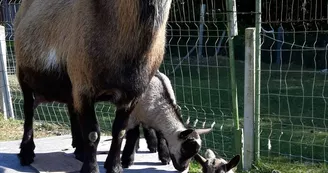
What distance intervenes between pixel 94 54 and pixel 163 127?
67.9 inches

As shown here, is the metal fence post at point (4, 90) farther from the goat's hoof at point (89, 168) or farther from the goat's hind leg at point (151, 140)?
the goat's hoof at point (89, 168)

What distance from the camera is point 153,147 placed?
6.74 m

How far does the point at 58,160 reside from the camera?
614 cm

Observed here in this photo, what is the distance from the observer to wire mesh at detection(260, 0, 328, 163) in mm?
6770

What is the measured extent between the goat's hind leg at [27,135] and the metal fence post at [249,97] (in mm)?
2281

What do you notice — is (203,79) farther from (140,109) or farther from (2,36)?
(140,109)

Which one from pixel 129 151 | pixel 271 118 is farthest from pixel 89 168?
pixel 271 118

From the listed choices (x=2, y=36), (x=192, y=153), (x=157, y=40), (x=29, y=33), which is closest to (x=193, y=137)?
(x=192, y=153)

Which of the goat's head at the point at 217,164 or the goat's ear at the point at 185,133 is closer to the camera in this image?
the goat's head at the point at 217,164

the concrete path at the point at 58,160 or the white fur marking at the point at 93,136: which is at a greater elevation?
the white fur marking at the point at 93,136

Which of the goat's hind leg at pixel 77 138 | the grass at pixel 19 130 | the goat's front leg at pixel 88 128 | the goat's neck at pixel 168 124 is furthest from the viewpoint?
the grass at pixel 19 130

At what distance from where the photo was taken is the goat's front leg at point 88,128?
16.5 ft

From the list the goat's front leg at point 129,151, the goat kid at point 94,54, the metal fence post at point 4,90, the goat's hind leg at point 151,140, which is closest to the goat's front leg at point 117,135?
the goat kid at point 94,54

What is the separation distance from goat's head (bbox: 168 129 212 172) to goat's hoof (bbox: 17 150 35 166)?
1415 millimetres
